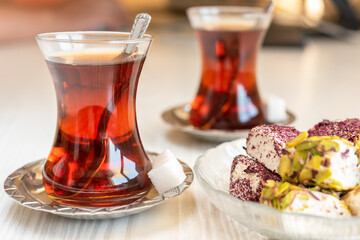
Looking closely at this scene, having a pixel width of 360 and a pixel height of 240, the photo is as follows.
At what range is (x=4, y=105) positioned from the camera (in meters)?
1.01

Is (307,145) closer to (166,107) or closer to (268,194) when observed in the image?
(268,194)

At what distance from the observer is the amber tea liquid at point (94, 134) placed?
1.65ft

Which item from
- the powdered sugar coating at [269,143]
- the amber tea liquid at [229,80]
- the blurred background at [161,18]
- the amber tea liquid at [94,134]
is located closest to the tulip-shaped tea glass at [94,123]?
the amber tea liquid at [94,134]

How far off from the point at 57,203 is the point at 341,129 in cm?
30

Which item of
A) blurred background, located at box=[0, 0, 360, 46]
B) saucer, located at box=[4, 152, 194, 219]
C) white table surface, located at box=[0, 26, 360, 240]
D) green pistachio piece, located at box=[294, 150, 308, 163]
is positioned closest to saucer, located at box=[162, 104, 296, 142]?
white table surface, located at box=[0, 26, 360, 240]

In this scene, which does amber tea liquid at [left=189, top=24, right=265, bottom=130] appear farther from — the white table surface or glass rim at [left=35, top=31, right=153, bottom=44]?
glass rim at [left=35, top=31, right=153, bottom=44]

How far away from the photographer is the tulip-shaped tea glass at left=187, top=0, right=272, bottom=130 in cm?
79

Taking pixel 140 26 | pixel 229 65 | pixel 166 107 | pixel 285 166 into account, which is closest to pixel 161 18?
pixel 166 107

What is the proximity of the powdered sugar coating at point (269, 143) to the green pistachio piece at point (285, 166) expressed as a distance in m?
0.03

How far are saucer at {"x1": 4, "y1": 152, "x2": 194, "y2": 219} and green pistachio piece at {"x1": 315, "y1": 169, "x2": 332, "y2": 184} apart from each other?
14 cm

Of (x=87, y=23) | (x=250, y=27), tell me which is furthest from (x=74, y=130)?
(x=87, y=23)

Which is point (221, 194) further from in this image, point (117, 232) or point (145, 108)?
point (145, 108)

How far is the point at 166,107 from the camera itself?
104cm

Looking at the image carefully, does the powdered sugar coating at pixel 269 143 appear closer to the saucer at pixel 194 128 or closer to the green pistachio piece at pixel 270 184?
the green pistachio piece at pixel 270 184
